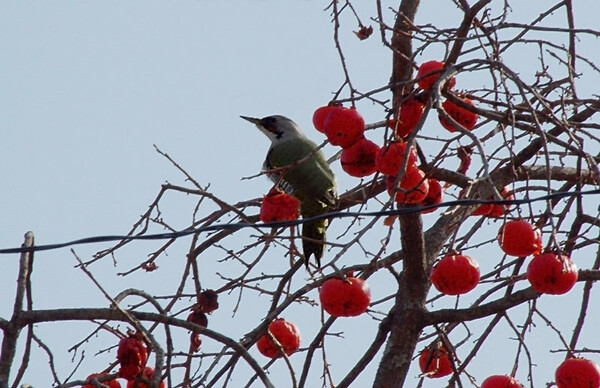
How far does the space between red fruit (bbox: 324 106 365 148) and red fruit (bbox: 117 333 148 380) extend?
3.62 feet

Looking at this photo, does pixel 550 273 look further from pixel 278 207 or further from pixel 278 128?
pixel 278 128

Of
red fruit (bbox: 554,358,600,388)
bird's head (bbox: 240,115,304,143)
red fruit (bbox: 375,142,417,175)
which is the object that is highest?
bird's head (bbox: 240,115,304,143)

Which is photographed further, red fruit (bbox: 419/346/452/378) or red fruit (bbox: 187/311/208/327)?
red fruit (bbox: 419/346/452/378)

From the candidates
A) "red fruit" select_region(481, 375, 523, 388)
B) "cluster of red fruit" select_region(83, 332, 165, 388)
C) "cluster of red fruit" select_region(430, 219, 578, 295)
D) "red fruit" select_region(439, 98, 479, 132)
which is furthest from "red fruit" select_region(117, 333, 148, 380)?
"red fruit" select_region(481, 375, 523, 388)

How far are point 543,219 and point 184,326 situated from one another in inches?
55.7

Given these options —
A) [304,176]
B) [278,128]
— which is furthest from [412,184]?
[278,128]

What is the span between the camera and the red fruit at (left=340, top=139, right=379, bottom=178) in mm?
4215

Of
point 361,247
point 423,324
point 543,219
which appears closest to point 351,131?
point 361,247

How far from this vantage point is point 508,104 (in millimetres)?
3889

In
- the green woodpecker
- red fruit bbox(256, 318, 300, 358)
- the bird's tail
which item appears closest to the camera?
red fruit bbox(256, 318, 300, 358)

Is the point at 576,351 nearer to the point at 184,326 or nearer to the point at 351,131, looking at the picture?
the point at 351,131

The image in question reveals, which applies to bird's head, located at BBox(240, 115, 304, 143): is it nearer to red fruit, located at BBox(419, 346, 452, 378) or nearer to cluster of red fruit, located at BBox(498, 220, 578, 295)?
red fruit, located at BBox(419, 346, 452, 378)

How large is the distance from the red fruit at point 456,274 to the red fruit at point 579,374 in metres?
0.65

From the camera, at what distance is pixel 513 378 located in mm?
4633
